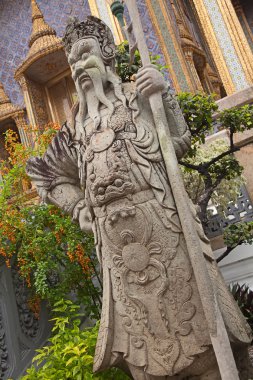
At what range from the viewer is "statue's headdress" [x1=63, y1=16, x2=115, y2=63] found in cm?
296

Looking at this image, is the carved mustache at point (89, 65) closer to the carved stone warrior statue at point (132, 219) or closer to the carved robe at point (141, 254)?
the carved stone warrior statue at point (132, 219)

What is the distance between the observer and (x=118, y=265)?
252 cm

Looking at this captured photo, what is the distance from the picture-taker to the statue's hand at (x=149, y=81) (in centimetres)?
265

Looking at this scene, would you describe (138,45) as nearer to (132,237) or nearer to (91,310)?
(132,237)

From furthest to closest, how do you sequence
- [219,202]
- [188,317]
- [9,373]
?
1. [219,202]
2. [9,373]
3. [188,317]

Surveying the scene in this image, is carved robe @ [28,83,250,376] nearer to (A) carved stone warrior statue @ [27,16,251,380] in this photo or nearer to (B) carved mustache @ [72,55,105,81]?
(A) carved stone warrior statue @ [27,16,251,380]

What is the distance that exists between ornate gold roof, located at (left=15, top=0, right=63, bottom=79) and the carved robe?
750cm

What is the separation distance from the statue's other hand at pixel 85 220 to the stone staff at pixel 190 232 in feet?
1.95

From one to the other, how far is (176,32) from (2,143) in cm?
468

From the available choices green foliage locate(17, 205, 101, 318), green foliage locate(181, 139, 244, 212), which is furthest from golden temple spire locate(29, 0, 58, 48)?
green foliage locate(17, 205, 101, 318)

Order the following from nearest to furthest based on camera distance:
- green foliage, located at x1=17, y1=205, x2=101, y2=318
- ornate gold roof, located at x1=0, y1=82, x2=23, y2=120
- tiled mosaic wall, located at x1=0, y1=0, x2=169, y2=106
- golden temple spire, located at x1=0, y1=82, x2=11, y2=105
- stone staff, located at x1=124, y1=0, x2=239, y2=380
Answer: stone staff, located at x1=124, y1=0, x2=239, y2=380
green foliage, located at x1=17, y1=205, x2=101, y2=318
ornate gold roof, located at x1=0, y1=82, x2=23, y2=120
tiled mosaic wall, located at x1=0, y1=0, x2=169, y2=106
golden temple spire, located at x1=0, y1=82, x2=11, y2=105

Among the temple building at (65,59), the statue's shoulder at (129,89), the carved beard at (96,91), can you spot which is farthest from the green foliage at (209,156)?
the temple building at (65,59)

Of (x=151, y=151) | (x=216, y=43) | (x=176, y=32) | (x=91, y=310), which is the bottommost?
(x=91, y=310)

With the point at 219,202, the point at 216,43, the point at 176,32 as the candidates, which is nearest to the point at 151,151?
the point at 219,202
